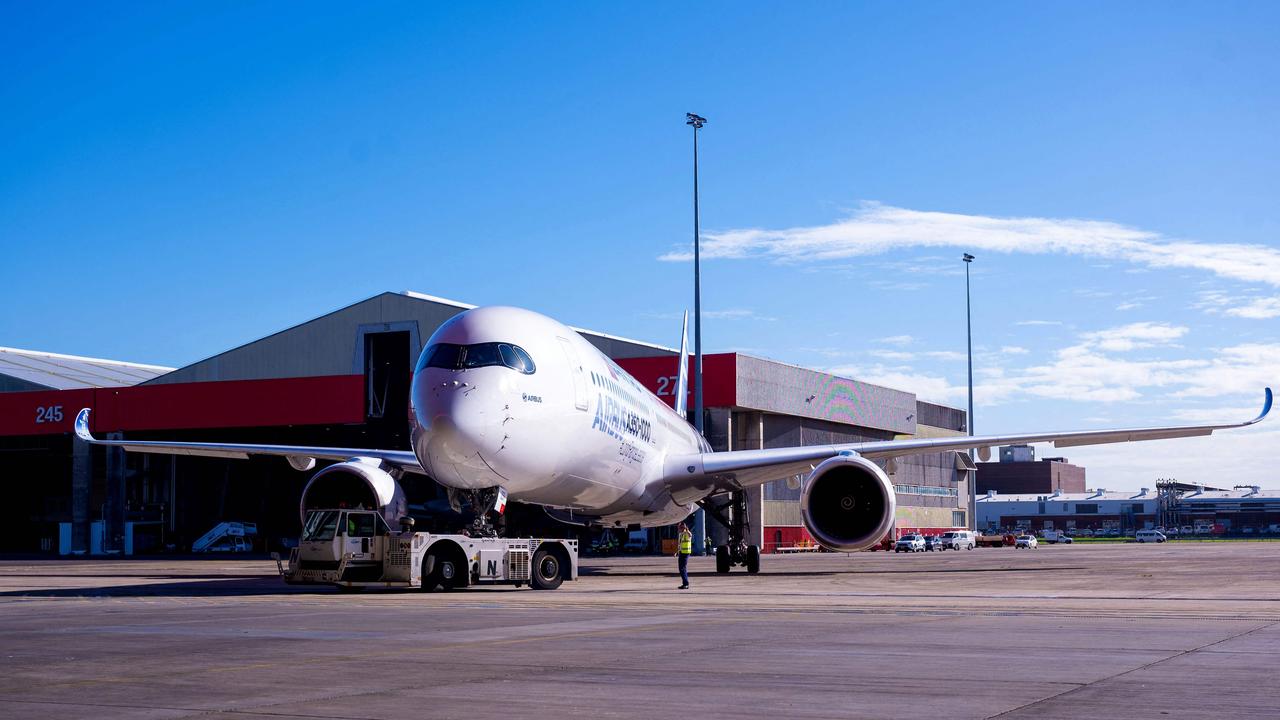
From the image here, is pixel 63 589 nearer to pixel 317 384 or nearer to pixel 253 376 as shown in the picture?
pixel 317 384

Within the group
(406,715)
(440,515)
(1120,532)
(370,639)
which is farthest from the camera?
(1120,532)

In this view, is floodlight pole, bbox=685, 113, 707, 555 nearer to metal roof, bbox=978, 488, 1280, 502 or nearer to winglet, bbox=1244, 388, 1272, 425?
winglet, bbox=1244, 388, 1272, 425

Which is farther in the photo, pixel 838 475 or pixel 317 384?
pixel 317 384

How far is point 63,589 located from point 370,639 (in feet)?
49.9

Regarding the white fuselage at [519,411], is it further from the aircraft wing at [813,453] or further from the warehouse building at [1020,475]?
the warehouse building at [1020,475]

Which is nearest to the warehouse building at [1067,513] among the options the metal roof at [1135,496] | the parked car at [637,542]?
the metal roof at [1135,496]

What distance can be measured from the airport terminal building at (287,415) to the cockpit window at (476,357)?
34.0m

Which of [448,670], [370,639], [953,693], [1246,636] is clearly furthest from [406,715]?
[1246,636]

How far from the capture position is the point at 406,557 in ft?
69.6

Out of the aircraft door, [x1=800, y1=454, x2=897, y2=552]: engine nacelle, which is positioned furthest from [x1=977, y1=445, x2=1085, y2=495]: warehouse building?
the aircraft door

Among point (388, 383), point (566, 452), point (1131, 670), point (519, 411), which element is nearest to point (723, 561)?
point (566, 452)

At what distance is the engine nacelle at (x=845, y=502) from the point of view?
2617cm

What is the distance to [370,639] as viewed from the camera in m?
12.5

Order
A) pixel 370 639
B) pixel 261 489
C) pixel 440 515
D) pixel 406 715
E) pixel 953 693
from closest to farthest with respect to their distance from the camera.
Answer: pixel 406 715
pixel 953 693
pixel 370 639
pixel 440 515
pixel 261 489
